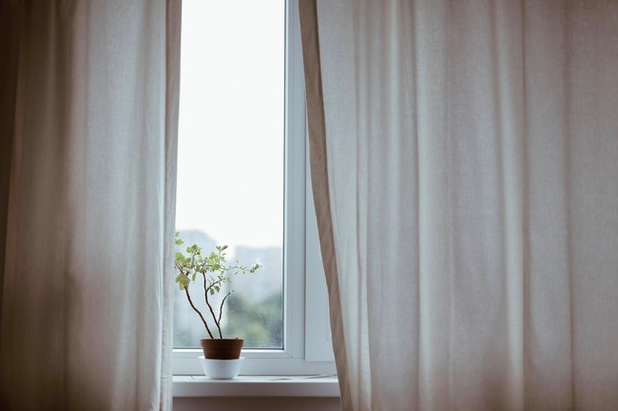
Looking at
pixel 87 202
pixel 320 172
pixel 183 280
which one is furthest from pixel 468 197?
pixel 87 202

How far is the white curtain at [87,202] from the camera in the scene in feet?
6.77

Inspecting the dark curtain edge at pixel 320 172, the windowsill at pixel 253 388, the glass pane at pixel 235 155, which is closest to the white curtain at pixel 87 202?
the windowsill at pixel 253 388

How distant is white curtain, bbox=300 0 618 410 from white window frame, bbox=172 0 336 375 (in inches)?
10.2

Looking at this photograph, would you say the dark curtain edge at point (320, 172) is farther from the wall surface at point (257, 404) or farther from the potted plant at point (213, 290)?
the potted plant at point (213, 290)

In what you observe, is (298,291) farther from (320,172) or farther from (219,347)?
(320,172)

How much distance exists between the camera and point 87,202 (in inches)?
83.6

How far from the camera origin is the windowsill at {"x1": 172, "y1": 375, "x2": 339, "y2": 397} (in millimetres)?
2186

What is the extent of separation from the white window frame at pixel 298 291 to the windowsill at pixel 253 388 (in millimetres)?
142

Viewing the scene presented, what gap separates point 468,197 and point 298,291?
24.1 inches

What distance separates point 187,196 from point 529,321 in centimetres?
111

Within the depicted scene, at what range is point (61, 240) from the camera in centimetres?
211

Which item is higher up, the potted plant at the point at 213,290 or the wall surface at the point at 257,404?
the potted plant at the point at 213,290

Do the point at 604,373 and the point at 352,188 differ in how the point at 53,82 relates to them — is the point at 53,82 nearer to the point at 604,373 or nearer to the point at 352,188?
the point at 352,188

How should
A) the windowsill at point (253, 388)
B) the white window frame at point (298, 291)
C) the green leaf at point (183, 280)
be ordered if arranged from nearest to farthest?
1. the windowsill at point (253, 388)
2. the green leaf at point (183, 280)
3. the white window frame at point (298, 291)
